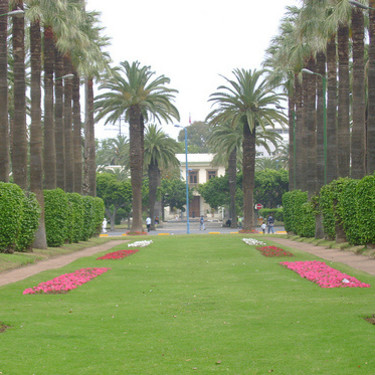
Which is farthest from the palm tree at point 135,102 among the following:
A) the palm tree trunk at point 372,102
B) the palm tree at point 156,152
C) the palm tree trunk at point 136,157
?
the palm tree trunk at point 372,102

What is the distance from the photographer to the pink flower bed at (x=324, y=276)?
1427 centimetres

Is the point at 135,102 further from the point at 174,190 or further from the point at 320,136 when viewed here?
the point at 174,190

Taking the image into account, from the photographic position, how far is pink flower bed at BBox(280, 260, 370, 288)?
46.8 ft

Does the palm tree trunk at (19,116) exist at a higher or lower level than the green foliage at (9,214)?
higher

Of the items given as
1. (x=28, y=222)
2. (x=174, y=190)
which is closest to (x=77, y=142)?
(x=28, y=222)

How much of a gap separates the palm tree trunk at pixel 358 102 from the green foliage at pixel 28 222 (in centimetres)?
1468

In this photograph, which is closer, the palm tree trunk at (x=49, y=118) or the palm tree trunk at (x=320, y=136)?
the palm tree trunk at (x=49, y=118)

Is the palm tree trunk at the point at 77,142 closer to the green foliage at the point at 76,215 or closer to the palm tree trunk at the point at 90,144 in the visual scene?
the green foliage at the point at 76,215

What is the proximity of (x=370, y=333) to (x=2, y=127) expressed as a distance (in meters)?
19.8

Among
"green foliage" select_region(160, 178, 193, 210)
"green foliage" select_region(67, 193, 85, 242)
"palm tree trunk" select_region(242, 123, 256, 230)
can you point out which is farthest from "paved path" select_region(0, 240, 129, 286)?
"green foliage" select_region(160, 178, 193, 210)

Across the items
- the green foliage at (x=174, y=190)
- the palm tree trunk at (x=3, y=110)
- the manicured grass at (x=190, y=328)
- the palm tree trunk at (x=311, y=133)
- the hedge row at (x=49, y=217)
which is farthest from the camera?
the green foliage at (x=174, y=190)

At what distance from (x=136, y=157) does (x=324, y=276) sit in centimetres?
3810

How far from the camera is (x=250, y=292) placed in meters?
13.7

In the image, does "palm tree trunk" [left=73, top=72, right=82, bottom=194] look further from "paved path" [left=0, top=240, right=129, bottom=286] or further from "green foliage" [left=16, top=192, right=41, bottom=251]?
"green foliage" [left=16, top=192, right=41, bottom=251]
